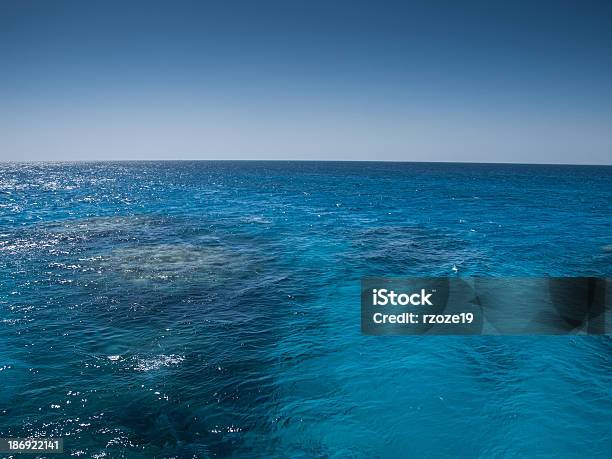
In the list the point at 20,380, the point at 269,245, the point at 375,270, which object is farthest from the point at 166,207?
the point at 20,380

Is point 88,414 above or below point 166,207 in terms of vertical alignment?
below

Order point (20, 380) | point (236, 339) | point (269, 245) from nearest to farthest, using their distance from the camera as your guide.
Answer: point (20, 380) < point (236, 339) < point (269, 245)

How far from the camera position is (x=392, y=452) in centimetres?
1187

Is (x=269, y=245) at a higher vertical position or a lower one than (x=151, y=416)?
higher

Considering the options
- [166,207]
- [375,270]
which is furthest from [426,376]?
[166,207]

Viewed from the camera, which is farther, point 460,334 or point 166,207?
point 166,207

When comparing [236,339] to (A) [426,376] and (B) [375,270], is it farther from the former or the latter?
(B) [375,270]

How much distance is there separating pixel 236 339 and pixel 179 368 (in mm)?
3555

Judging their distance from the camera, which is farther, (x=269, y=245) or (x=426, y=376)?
(x=269, y=245)

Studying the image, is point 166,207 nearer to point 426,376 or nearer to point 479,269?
point 479,269

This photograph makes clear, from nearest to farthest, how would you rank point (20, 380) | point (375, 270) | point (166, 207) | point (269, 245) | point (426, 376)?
1. point (20, 380)
2. point (426, 376)
3. point (375, 270)
4. point (269, 245)
5. point (166, 207)

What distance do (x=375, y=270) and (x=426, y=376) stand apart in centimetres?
1378

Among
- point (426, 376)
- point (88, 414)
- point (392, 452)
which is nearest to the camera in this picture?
point (392, 452)

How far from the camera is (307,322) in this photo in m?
21.0
